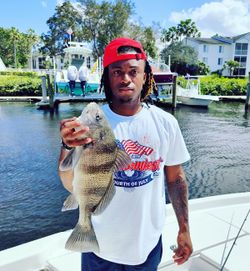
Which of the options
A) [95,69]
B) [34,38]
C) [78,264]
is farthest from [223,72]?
[78,264]

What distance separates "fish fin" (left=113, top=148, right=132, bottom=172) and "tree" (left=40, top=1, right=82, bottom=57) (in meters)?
46.4

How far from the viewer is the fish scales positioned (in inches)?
50.1

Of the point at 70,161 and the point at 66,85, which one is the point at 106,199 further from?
the point at 66,85

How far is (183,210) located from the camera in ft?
5.95

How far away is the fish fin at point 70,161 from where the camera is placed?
133 centimetres

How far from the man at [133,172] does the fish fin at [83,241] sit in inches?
3.9

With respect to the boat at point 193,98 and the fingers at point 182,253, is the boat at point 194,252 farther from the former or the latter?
the boat at point 193,98

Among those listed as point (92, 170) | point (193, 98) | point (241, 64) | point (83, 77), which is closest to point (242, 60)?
point (241, 64)

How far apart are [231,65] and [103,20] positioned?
21.3m

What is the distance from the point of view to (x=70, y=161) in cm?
135

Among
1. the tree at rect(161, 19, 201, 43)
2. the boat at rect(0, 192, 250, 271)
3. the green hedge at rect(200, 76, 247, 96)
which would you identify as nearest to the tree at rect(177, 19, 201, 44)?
the tree at rect(161, 19, 201, 43)

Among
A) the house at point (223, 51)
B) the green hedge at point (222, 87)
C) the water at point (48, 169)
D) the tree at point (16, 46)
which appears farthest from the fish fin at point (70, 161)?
the tree at point (16, 46)

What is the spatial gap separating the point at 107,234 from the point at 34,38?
70.6 meters

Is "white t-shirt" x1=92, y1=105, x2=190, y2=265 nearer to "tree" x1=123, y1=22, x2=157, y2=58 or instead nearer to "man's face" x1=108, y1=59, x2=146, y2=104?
"man's face" x1=108, y1=59, x2=146, y2=104
